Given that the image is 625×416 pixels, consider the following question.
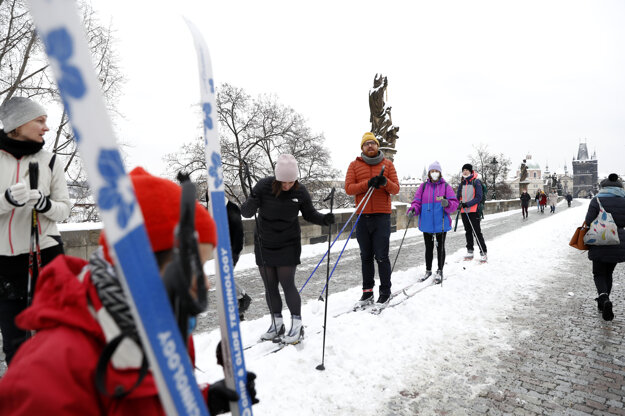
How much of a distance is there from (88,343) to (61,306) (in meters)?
0.12

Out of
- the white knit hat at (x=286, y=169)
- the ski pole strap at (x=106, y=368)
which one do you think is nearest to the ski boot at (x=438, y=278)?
the white knit hat at (x=286, y=169)

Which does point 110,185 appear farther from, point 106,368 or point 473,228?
point 473,228

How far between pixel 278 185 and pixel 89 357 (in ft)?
9.58

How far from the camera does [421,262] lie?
28.4ft

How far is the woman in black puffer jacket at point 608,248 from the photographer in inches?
182

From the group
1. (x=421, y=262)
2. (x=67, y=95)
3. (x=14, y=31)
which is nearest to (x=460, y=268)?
(x=421, y=262)

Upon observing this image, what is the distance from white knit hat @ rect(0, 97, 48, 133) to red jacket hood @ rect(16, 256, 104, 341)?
1.79 m

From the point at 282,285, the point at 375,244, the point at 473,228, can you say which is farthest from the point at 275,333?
the point at 473,228

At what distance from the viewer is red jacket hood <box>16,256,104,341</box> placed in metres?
0.89

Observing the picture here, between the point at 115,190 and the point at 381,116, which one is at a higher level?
→ the point at 381,116

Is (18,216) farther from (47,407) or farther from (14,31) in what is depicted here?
(14,31)

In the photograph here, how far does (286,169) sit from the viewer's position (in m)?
3.57

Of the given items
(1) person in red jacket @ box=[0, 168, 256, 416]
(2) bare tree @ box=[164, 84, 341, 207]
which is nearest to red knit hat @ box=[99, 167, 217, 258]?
(1) person in red jacket @ box=[0, 168, 256, 416]

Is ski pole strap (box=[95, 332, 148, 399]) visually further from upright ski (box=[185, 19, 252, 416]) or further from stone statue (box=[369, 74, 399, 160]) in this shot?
stone statue (box=[369, 74, 399, 160])
